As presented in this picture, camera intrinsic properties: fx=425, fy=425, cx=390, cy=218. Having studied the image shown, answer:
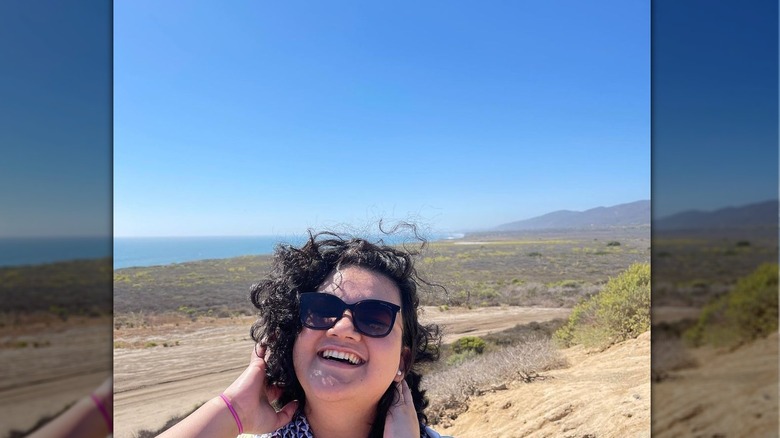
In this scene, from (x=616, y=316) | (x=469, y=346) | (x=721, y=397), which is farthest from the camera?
(x=469, y=346)

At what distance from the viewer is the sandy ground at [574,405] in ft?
18.5

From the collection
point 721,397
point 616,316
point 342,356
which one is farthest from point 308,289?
point 616,316

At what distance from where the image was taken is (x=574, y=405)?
6.34 metres

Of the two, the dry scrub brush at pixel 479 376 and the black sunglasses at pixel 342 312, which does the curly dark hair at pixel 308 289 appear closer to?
the black sunglasses at pixel 342 312

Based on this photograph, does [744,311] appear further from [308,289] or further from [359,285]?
[308,289]

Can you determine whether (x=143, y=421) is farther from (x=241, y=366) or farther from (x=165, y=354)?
(x=165, y=354)

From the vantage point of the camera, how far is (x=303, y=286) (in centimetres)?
176

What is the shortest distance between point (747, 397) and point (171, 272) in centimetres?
4072

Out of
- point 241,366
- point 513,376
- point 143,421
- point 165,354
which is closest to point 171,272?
point 165,354

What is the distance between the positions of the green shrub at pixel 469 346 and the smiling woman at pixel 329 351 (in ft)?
33.2

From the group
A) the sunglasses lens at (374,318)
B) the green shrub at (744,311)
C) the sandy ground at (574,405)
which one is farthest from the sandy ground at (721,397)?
the sandy ground at (574,405)

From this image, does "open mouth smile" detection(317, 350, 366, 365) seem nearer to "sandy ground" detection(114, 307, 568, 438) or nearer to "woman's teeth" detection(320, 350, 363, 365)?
"woman's teeth" detection(320, 350, 363, 365)

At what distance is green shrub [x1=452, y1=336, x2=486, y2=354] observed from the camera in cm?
1138

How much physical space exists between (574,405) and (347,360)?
6.08 meters
